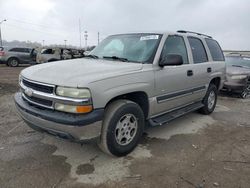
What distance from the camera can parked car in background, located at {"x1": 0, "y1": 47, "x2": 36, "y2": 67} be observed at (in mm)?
17812

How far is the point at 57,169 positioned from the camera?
3203mm

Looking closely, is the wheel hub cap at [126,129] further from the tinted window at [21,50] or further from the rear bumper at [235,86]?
the tinted window at [21,50]

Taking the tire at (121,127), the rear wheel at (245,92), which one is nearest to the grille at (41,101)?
the tire at (121,127)

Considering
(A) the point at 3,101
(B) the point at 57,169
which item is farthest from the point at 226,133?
(A) the point at 3,101

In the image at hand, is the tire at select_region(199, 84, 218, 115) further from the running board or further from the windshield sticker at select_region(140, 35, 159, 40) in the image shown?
the windshield sticker at select_region(140, 35, 159, 40)

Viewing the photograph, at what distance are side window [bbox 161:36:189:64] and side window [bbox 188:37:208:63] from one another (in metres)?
0.34

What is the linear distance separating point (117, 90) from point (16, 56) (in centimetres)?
1739

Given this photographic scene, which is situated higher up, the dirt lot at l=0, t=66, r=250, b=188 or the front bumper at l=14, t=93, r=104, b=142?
the front bumper at l=14, t=93, r=104, b=142

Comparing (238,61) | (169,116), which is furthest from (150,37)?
(238,61)

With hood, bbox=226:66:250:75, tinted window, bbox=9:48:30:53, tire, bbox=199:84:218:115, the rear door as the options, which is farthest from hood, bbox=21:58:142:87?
tinted window, bbox=9:48:30:53

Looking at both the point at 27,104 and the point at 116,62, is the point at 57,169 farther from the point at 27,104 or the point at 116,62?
the point at 116,62

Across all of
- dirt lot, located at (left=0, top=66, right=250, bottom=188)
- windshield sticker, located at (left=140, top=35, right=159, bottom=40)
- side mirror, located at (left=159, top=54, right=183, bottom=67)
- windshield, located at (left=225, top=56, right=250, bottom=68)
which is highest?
windshield sticker, located at (left=140, top=35, right=159, bottom=40)

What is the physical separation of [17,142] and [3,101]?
2953 millimetres

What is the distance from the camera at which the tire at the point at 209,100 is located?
18.7 feet
